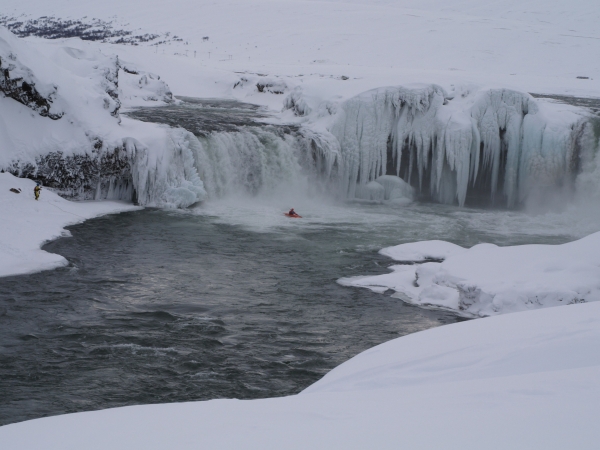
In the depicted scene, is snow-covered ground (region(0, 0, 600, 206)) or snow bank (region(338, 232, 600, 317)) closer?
snow bank (region(338, 232, 600, 317))

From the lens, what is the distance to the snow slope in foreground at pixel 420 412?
144 inches

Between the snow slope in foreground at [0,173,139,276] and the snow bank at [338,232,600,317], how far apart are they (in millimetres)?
5588

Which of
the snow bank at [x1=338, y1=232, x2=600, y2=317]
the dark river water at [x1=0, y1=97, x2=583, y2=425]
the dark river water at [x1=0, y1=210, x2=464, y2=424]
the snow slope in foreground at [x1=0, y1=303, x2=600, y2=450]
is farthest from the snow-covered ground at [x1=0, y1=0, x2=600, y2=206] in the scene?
the snow slope in foreground at [x1=0, y1=303, x2=600, y2=450]

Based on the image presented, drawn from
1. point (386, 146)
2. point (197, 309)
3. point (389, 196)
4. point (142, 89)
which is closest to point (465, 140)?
point (386, 146)

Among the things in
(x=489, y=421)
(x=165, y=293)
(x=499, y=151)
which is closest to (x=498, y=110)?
(x=499, y=151)

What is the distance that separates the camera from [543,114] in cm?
2125

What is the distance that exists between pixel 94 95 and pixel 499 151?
1233 centimetres

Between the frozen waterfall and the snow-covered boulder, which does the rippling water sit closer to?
the frozen waterfall

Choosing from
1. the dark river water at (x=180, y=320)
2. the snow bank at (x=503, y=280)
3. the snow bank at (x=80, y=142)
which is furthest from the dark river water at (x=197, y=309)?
the snow bank at (x=80, y=142)

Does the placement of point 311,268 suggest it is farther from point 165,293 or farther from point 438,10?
point 438,10

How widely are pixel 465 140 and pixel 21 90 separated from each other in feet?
41.6

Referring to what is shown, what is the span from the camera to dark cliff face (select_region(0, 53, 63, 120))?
17047mm

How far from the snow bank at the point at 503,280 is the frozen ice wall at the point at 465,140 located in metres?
9.34

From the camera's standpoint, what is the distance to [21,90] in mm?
Answer: 17250
